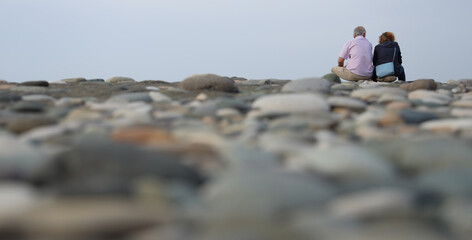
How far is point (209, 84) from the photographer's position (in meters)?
3.62

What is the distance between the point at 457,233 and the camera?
33.6 inches

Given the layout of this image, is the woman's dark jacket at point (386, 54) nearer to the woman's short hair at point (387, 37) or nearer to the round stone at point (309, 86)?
the woman's short hair at point (387, 37)

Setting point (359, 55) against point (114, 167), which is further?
point (359, 55)

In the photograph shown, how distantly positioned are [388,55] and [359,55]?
62cm

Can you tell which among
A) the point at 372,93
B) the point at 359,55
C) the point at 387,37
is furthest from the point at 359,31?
the point at 372,93

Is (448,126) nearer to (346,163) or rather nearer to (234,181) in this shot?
(346,163)

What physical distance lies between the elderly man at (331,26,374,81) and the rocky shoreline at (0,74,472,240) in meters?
5.12

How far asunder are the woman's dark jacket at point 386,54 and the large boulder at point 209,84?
14.1 feet

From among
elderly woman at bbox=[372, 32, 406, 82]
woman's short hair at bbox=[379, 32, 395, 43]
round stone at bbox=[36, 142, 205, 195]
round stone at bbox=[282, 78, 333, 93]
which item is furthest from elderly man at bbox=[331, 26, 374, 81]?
round stone at bbox=[36, 142, 205, 195]

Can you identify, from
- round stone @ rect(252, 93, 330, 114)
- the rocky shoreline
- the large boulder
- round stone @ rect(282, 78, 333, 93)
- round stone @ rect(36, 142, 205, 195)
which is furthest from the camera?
the large boulder

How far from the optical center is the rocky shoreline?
823 mm

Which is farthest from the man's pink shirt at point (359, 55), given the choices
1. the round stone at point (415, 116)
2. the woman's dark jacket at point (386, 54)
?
the round stone at point (415, 116)

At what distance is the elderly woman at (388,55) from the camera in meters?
7.08

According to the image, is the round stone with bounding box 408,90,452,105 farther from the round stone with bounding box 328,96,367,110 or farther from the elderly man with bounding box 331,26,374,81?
the elderly man with bounding box 331,26,374,81
